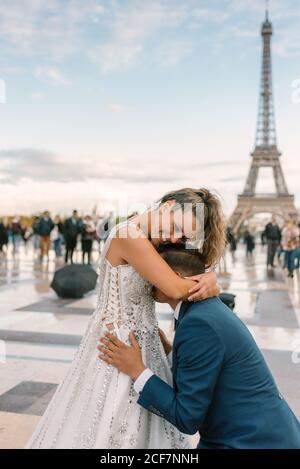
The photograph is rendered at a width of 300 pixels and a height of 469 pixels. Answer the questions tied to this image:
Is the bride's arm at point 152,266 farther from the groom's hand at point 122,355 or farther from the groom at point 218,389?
the groom's hand at point 122,355

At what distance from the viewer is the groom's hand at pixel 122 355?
183 centimetres

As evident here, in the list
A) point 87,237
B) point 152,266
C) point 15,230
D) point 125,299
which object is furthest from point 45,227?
point 152,266

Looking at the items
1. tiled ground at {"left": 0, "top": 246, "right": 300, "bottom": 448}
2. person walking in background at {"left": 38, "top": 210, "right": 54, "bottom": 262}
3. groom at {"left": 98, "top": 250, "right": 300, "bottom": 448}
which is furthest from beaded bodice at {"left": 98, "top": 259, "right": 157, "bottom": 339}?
person walking in background at {"left": 38, "top": 210, "right": 54, "bottom": 262}

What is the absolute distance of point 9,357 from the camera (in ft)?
13.6

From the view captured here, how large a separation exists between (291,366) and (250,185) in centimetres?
4765

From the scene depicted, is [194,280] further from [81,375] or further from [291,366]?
[291,366]

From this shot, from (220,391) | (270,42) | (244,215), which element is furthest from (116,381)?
(270,42)

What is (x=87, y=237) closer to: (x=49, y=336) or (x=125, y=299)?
(x=49, y=336)

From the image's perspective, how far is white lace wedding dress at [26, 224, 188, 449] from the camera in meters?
1.89

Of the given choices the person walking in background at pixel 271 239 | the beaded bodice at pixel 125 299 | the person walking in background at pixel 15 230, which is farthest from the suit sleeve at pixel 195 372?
the person walking in background at pixel 15 230

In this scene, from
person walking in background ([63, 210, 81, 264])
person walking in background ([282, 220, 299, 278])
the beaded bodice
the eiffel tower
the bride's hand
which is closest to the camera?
the bride's hand

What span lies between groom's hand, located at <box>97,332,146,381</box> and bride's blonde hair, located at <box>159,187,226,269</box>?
0.42 meters

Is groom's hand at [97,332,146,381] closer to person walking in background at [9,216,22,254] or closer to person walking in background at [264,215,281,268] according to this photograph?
person walking in background at [264,215,281,268]

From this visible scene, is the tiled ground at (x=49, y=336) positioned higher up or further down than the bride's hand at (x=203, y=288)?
further down
